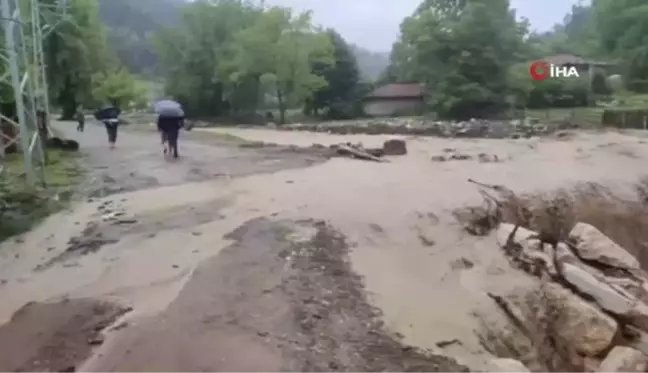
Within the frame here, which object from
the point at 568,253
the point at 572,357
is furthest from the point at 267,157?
the point at 572,357

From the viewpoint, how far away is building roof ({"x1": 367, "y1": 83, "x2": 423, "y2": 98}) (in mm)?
43344

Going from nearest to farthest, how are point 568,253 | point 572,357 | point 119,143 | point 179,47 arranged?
1. point 572,357
2. point 568,253
3. point 119,143
4. point 179,47

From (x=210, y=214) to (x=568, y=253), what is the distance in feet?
17.1

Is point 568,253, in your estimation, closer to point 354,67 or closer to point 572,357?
point 572,357

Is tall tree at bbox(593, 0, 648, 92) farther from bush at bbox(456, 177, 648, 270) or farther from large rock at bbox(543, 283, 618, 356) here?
large rock at bbox(543, 283, 618, 356)

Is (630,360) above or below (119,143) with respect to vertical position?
below

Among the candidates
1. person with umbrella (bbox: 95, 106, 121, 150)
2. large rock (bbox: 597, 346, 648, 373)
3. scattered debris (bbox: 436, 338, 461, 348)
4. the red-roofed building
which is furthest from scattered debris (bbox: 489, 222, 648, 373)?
the red-roofed building

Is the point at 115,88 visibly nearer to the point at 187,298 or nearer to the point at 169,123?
the point at 169,123

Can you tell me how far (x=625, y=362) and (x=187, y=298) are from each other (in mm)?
4556

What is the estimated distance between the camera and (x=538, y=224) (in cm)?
1154

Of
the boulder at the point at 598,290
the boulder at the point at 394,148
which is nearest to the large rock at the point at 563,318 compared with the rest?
the boulder at the point at 598,290

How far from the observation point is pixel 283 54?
36062mm

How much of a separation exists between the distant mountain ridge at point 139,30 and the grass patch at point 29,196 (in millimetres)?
43610

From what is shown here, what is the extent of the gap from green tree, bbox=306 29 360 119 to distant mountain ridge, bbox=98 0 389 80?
13509 mm
